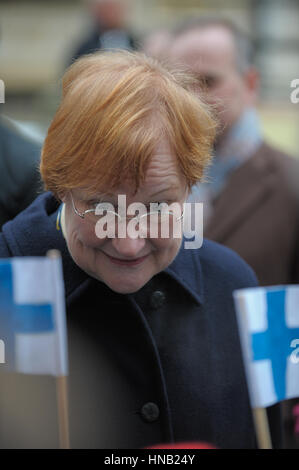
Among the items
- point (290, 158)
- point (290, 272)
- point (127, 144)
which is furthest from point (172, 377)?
point (290, 158)

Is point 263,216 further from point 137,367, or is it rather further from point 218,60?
point 137,367

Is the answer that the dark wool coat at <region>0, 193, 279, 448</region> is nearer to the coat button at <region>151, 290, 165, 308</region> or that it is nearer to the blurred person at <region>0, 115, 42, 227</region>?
the coat button at <region>151, 290, 165, 308</region>

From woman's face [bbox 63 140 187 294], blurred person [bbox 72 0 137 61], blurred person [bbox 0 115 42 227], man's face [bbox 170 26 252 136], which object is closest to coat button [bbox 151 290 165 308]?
woman's face [bbox 63 140 187 294]

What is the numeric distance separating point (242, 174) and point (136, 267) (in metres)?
1.49

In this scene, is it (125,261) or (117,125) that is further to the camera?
(125,261)

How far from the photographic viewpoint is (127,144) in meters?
1.47

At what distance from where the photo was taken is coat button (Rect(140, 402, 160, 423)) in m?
1.74

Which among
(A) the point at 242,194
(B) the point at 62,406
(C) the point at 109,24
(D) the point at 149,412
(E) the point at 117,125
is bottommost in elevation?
(D) the point at 149,412

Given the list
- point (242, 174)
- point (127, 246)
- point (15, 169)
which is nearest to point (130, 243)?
point (127, 246)

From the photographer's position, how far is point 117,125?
1.46 metres

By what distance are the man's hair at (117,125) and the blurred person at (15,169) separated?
56 centimetres

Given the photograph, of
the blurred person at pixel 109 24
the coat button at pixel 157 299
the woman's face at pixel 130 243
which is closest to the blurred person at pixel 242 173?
the coat button at pixel 157 299

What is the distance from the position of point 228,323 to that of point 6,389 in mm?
580

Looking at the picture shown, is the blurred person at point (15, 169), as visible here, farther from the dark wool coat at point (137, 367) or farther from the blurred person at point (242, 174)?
the blurred person at point (242, 174)
